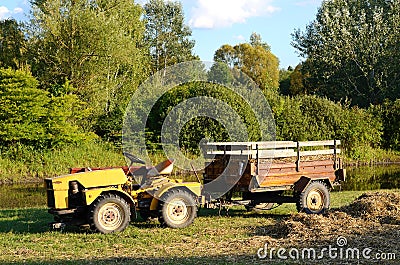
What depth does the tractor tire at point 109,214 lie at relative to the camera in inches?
434

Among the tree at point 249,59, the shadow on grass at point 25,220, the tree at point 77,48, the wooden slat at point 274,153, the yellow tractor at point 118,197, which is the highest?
the tree at point 249,59

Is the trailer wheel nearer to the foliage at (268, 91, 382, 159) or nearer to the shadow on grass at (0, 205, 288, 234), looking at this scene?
the shadow on grass at (0, 205, 288, 234)

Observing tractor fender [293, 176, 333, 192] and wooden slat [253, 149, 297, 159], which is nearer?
wooden slat [253, 149, 297, 159]

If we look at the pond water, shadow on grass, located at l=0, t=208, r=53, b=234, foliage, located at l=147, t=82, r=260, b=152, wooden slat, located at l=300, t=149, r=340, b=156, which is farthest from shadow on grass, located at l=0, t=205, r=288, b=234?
foliage, located at l=147, t=82, r=260, b=152

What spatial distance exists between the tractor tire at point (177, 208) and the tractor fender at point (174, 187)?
75 millimetres

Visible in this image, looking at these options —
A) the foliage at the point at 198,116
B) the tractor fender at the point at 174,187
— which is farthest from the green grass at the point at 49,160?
the tractor fender at the point at 174,187

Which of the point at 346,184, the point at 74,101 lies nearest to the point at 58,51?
the point at 74,101

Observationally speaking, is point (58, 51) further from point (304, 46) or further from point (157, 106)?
point (304, 46)

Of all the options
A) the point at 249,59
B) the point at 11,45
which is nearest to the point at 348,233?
the point at 11,45

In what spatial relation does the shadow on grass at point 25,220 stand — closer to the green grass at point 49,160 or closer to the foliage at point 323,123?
the green grass at point 49,160

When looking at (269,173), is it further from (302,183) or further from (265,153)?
(302,183)

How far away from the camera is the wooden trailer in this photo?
12.6m

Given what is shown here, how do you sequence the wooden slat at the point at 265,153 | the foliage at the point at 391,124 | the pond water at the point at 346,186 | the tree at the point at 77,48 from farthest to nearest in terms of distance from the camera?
1. the foliage at the point at 391,124
2. the tree at the point at 77,48
3. the pond water at the point at 346,186
4. the wooden slat at the point at 265,153

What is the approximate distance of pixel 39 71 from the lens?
104 ft
